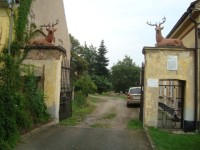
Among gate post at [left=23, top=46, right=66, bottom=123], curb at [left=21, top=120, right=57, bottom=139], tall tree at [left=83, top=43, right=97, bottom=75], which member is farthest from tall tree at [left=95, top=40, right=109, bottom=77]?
curb at [left=21, top=120, right=57, bottom=139]

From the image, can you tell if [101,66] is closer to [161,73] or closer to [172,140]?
[161,73]

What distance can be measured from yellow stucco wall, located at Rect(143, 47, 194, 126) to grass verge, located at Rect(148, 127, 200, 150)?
998 millimetres

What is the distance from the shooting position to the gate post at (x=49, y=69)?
55.7ft

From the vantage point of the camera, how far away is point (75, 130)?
49.4ft

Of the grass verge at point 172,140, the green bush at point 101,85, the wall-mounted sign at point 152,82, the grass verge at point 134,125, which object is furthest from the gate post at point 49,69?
the green bush at point 101,85

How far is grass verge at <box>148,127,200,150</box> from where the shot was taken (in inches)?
478

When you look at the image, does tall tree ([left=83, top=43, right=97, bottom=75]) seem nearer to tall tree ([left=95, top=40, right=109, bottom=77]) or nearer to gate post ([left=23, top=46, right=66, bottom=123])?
tall tree ([left=95, top=40, right=109, bottom=77])

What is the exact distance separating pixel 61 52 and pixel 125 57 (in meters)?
65.1

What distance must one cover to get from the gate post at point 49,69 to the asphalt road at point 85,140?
161 cm

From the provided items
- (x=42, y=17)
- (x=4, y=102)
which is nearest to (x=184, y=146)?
(x=4, y=102)

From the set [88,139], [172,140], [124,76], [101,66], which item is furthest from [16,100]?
[124,76]

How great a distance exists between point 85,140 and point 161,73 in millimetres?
5687

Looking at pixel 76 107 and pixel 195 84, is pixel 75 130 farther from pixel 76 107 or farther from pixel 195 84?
pixel 76 107

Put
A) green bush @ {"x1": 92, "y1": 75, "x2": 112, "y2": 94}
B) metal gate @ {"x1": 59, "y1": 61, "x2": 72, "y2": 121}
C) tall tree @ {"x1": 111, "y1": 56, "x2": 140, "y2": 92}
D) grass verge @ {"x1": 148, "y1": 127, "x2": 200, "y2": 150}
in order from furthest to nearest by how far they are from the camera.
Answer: tall tree @ {"x1": 111, "y1": 56, "x2": 140, "y2": 92} → green bush @ {"x1": 92, "y1": 75, "x2": 112, "y2": 94} → metal gate @ {"x1": 59, "y1": 61, "x2": 72, "y2": 121} → grass verge @ {"x1": 148, "y1": 127, "x2": 200, "y2": 150}
